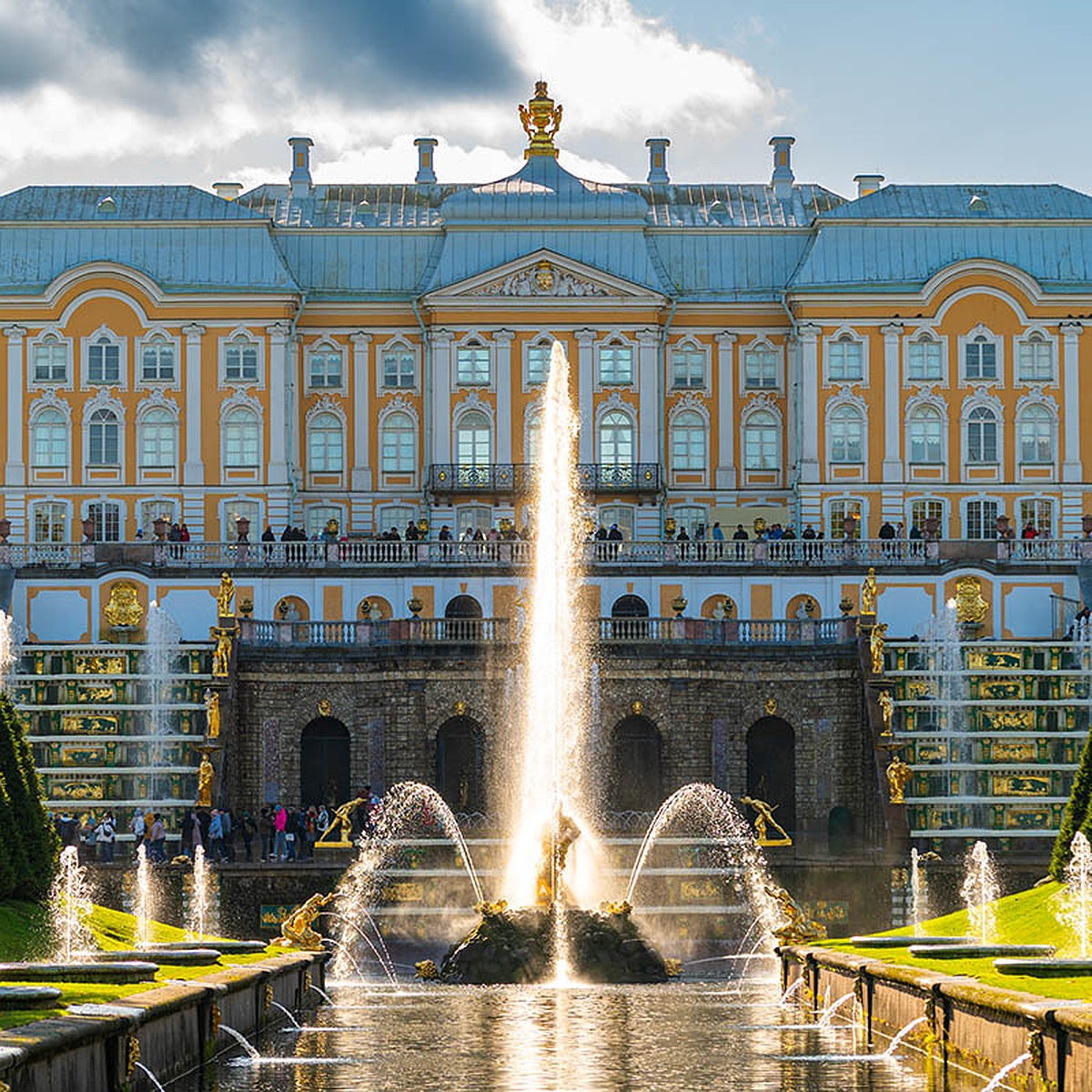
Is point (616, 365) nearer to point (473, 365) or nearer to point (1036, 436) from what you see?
point (473, 365)

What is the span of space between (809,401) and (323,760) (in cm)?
2713

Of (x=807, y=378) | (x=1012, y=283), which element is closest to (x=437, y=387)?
(x=807, y=378)

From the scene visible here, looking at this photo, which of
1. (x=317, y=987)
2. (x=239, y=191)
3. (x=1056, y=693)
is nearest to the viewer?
(x=317, y=987)

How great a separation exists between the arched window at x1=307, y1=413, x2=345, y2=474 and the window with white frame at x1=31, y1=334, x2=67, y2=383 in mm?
8181

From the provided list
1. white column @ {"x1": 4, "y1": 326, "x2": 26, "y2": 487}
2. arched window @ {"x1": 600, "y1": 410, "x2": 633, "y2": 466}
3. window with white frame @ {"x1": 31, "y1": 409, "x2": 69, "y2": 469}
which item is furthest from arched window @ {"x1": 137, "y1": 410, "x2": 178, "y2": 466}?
arched window @ {"x1": 600, "y1": 410, "x2": 633, "y2": 466}

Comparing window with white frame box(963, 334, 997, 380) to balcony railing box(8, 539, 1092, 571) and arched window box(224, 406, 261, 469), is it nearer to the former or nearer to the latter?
balcony railing box(8, 539, 1092, 571)

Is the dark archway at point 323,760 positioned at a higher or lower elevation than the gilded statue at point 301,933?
higher

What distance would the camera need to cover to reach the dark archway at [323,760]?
7062cm

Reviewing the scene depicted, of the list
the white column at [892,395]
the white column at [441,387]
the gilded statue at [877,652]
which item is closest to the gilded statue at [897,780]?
the gilded statue at [877,652]

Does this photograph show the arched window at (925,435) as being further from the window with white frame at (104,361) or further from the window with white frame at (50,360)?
the window with white frame at (50,360)

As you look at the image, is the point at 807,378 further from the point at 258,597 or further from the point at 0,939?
the point at 0,939

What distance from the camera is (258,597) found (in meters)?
81.4

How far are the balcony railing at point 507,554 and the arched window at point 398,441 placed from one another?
473 inches

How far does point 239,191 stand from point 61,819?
42.5m
